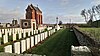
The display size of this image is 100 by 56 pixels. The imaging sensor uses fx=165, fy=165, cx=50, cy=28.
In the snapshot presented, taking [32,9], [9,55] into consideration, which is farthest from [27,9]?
[9,55]

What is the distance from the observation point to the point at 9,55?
16.0ft

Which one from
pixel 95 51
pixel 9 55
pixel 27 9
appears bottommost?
pixel 9 55

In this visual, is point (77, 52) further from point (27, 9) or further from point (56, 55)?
point (27, 9)

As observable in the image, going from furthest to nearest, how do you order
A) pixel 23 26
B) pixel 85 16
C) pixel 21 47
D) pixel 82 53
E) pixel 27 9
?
pixel 85 16 < pixel 27 9 < pixel 23 26 < pixel 21 47 < pixel 82 53

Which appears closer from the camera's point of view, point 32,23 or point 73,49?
point 73,49

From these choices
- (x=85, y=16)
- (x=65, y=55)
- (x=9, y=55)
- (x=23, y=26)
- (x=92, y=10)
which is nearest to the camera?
(x=9, y=55)

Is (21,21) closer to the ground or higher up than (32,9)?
closer to the ground

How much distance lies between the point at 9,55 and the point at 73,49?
2009 mm

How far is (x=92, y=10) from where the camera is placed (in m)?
75.5

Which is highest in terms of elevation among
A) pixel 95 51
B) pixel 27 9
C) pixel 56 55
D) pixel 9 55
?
pixel 27 9

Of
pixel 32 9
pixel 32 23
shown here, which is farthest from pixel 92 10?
pixel 32 23

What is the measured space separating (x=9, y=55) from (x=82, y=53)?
2.23 metres

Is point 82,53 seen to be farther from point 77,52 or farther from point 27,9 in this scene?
point 27,9

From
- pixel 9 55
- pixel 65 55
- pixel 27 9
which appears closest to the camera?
pixel 9 55
